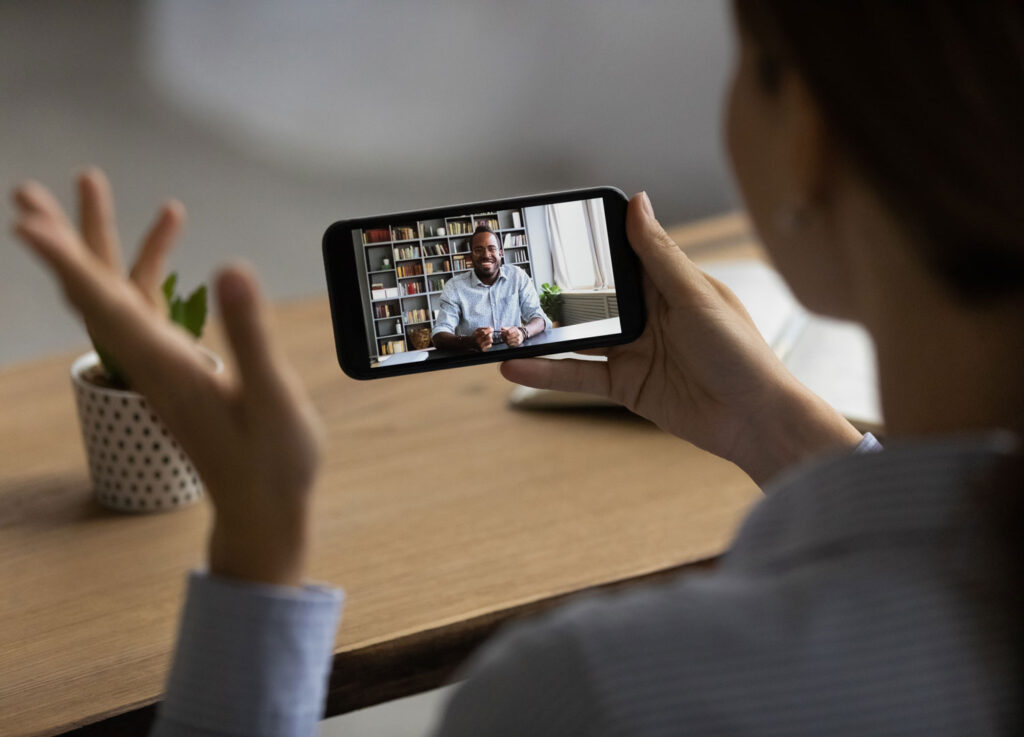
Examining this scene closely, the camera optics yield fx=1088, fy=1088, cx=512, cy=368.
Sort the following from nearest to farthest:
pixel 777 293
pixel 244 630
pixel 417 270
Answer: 1. pixel 244 630
2. pixel 417 270
3. pixel 777 293

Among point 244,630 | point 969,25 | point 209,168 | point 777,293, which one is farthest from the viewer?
point 209,168

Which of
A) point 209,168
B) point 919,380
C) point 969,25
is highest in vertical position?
point 209,168

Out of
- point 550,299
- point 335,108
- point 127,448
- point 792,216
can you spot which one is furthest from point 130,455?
point 335,108

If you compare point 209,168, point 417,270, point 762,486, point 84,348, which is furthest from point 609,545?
point 209,168

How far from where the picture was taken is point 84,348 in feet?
3.77

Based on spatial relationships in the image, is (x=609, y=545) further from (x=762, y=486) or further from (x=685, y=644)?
(x=685, y=644)

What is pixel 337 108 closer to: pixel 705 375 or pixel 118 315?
pixel 705 375

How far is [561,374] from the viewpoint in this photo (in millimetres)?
797

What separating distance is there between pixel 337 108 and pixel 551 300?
8.44 ft

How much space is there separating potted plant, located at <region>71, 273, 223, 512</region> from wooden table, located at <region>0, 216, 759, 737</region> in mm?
16

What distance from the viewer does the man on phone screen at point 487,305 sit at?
74 cm

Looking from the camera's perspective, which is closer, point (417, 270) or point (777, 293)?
point (417, 270)

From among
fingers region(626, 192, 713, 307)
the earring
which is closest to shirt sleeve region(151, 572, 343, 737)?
the earring

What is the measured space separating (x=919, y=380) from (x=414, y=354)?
39 centimetres
